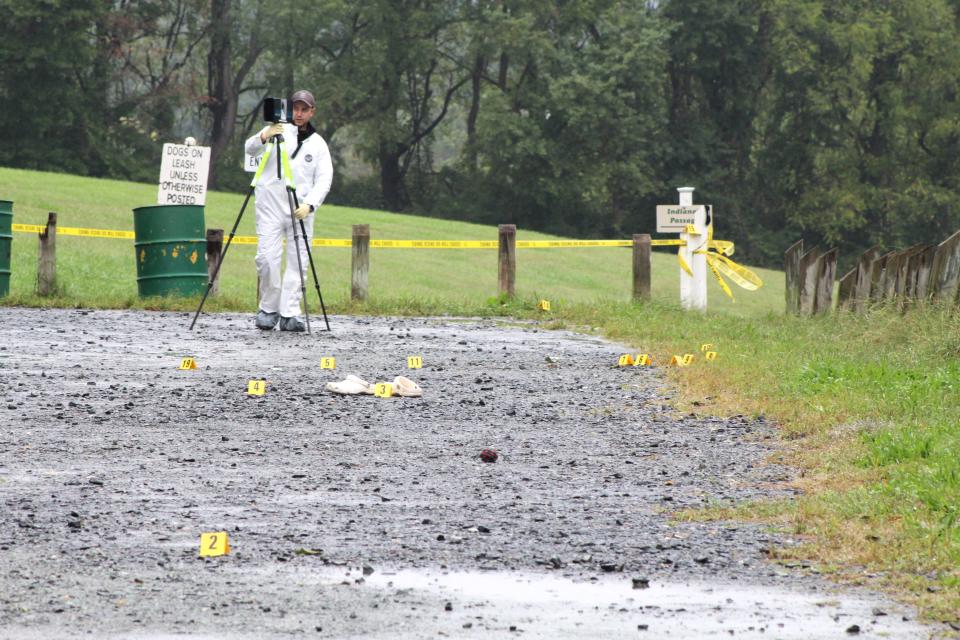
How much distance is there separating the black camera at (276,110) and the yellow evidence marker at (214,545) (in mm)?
9534

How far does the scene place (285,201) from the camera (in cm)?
1658

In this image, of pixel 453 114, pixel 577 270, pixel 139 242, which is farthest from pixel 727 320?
pixel 453 114

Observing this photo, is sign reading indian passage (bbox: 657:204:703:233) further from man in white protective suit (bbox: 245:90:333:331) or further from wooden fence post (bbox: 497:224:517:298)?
man in white protective suit (bbox: 245:90:333:331)

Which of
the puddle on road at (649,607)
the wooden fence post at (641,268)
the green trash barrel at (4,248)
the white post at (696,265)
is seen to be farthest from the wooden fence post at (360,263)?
the puddle on road at (649,607)

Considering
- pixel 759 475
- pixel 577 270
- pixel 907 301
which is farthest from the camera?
pixel 577 270

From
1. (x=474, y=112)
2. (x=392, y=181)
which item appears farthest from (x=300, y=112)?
(x=392, y=181)

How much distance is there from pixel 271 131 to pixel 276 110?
219mm

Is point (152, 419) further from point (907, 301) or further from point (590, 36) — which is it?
point (590, 36)

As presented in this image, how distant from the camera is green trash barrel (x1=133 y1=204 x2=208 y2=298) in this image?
20.2 m

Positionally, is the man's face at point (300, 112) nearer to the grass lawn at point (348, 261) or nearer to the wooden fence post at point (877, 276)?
the grass lawn at point (348, 261)

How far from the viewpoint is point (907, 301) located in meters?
16.5

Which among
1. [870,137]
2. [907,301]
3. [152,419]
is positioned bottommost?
[152,419]

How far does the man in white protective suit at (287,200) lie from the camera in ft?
54.2

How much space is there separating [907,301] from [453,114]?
65.8 m
